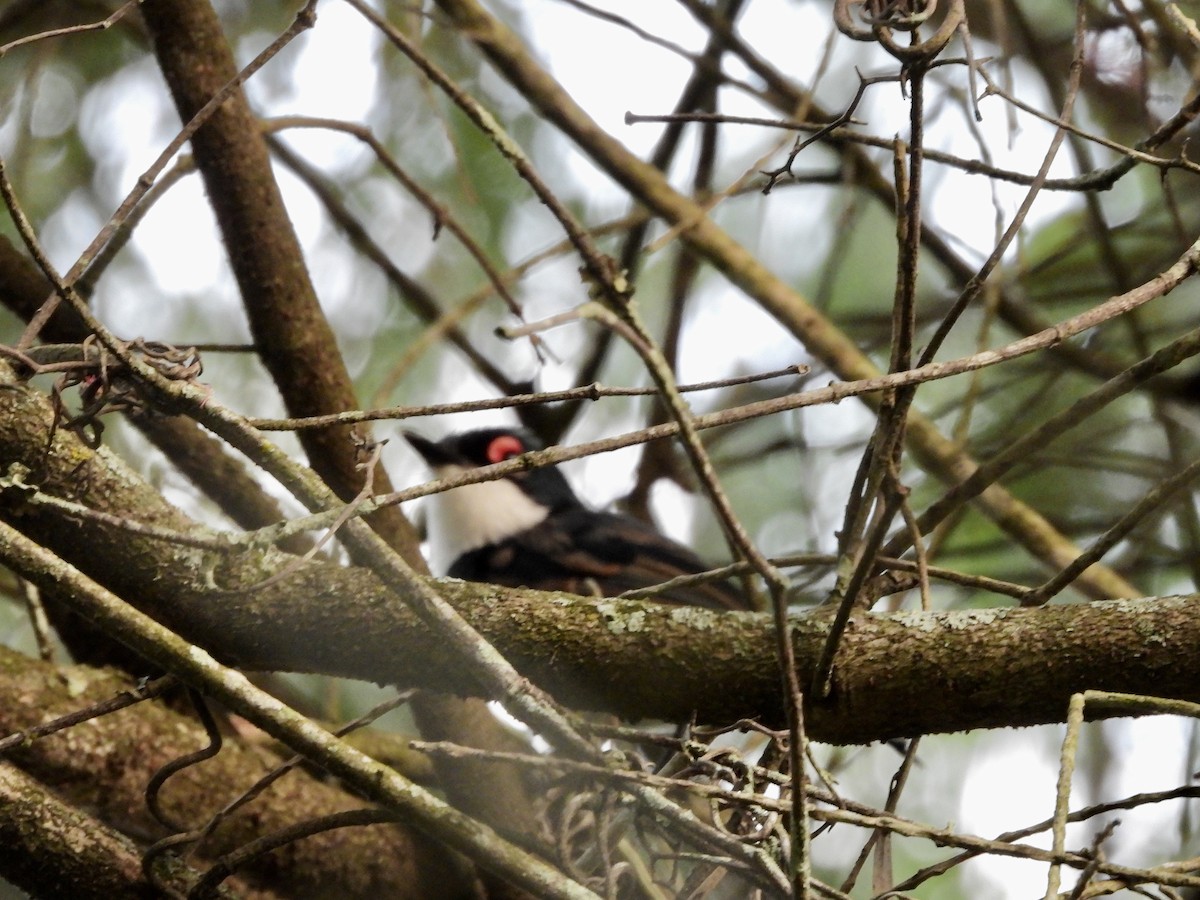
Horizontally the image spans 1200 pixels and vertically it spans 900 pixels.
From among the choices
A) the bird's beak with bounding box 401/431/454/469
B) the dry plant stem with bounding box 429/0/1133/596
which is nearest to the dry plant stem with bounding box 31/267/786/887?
the dry plant stem with bounding box 429/0/1133/596

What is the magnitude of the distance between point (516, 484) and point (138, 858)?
105 inches

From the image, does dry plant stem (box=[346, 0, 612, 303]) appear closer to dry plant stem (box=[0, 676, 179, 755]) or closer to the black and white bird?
dry plant stem (box=[0, 676, 179, 755])

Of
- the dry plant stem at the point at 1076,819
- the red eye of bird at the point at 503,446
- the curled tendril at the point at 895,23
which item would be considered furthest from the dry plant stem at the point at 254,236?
the red eye of bird at the point at 503,446

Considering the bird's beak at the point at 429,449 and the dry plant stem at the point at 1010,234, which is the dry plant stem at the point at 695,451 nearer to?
the dry plant stem at the point at 1010,234

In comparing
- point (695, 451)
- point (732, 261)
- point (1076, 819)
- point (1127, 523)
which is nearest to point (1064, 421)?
point (1127, 523)

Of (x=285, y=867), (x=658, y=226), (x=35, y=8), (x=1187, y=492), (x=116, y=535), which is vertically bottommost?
(x=285, y=867)

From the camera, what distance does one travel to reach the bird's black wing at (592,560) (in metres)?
3.82

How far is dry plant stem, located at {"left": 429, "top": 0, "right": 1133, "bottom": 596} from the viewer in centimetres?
328

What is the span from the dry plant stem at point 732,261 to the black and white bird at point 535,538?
0.76 meters

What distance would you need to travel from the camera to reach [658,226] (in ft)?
14.3

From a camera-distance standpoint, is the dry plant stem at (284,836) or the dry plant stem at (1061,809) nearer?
the dry plant stem at (1061,809)

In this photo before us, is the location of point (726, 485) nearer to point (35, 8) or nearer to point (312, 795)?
point (312, 795)

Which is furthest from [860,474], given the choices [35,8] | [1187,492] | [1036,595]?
[35,8]

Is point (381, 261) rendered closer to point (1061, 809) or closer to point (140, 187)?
point (140, 187)
